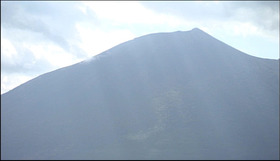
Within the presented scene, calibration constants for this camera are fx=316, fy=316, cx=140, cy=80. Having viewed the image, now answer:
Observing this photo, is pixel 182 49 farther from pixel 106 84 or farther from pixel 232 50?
pixel 106 84

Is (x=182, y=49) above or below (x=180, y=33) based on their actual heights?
below

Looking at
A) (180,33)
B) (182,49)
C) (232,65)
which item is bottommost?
(232,65)

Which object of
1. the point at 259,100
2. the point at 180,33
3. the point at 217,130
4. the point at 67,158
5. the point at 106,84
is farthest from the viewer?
the point at 180,33

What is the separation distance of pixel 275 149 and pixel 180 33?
42.0m

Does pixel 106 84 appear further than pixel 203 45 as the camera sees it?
No

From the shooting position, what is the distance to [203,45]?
236 feet

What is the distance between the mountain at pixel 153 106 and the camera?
44094 millimetres

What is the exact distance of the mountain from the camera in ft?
145

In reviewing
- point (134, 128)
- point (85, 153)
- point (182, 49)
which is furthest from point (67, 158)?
point (182, 49)

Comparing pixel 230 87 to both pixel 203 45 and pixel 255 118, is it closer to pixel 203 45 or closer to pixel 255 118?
pixel 255 118

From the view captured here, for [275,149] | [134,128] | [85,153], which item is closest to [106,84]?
[134,128]

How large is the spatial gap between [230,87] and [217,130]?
13618 millimetres

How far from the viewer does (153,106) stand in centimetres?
5597

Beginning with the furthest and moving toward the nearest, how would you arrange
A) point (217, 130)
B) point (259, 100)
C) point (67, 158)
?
point (259, 100) → point (217, 130) → point (67, 158)
